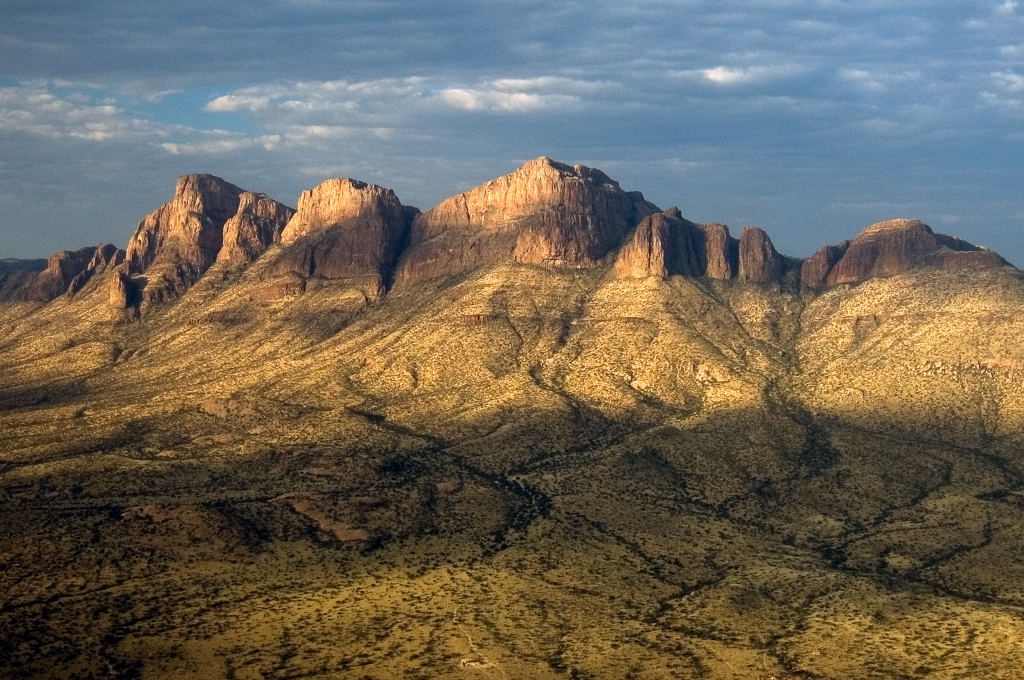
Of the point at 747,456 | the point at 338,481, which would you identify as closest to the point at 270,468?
the point at 338,481

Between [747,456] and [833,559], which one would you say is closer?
[833,559]

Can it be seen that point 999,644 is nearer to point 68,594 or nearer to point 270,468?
point 68,594

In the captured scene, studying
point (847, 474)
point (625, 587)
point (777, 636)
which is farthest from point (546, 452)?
point (777, 636)

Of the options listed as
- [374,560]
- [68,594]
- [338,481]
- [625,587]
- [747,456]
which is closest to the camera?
[68,594]

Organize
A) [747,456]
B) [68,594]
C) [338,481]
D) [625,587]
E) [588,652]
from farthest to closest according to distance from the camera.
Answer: [747,456] < [338,481] < [625,587] < [68,594] < [588,652]

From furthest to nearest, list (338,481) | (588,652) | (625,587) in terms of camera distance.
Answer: (338,481)
(625,587)
(588,652)

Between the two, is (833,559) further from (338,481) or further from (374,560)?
(338,481)

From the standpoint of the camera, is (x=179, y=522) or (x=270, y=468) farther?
(x=270, y=468)

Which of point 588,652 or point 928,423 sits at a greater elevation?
point 928,423

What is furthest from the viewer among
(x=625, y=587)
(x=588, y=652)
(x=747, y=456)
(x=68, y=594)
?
(x=747, y=456)
